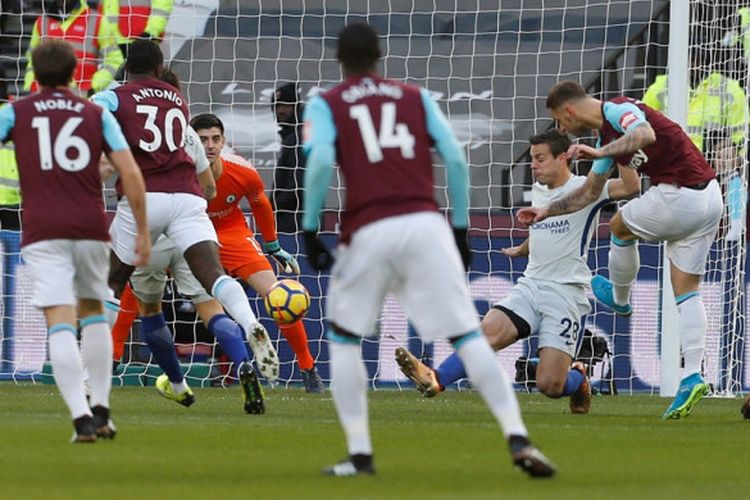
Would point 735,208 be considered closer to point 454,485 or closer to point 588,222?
point 588,222

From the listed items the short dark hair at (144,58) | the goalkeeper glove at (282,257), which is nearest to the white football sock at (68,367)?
the short dark hair at (144,58)

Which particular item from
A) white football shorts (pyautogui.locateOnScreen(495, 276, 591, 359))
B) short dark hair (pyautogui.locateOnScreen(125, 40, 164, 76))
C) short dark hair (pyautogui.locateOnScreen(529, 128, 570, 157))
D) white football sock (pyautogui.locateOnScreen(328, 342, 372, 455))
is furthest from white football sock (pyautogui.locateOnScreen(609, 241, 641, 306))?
white football sock (pyautogui.locateOnScreen(328, 342, 372, 455))

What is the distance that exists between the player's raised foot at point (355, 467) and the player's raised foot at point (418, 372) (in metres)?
3.59

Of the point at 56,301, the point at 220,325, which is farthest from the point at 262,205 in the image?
the point at 56,301

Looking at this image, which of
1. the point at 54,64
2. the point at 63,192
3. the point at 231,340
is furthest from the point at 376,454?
the point at 231,340

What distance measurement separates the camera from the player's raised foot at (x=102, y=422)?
7.66m

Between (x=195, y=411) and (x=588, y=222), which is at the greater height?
(x=588, y=222)

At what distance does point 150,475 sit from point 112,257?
3924 millimetres

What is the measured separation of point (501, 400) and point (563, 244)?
4488mm

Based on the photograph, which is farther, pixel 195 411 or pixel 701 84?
pixel 701 84

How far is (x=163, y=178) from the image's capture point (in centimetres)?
991

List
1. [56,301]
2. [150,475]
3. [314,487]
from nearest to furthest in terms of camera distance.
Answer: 1. [314,487]
2. [150,475]
3. [56,301]

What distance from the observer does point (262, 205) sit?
12.3m

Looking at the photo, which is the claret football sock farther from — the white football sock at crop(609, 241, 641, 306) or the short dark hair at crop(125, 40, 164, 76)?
the white football sock at crop(609, 241, 641, 306)
